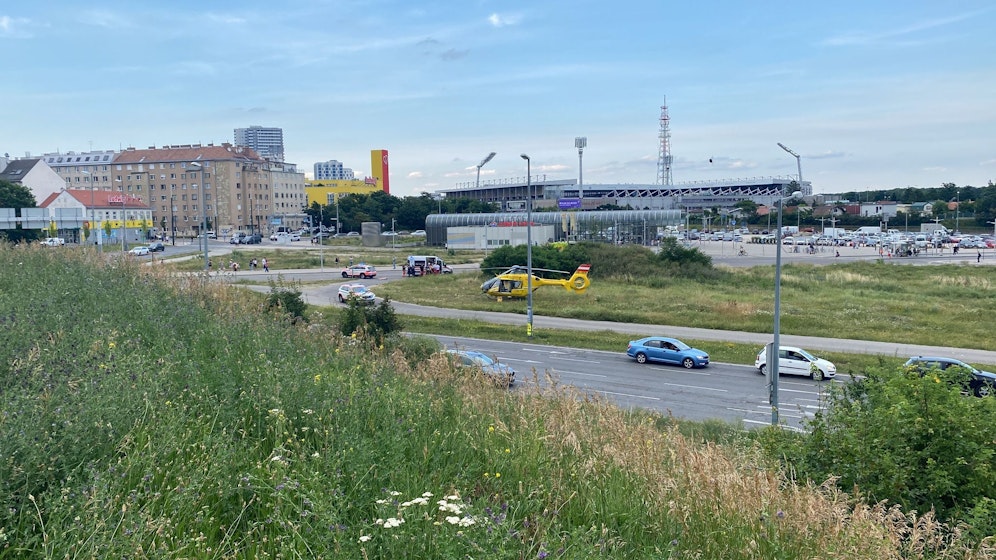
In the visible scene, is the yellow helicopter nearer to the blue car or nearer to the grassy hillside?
the blue car

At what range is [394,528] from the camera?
12.1 ft

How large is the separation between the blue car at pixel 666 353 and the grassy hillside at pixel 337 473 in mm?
17472

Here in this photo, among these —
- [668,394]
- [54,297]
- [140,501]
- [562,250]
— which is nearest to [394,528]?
[140,501]

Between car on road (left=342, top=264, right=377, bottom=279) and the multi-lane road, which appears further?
car on road (left=342, top=264, right=377, bottom=279)

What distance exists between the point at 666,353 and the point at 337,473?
21.2 metres

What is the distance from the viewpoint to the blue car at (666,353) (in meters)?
24.0

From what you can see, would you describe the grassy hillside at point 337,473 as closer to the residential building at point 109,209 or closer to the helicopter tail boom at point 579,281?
the helicopter tail boom at point 579,281

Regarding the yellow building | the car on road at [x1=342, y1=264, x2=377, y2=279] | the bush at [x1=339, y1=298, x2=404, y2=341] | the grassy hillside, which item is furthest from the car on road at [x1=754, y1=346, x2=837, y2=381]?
the yellow building

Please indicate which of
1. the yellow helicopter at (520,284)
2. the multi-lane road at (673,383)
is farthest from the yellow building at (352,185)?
the multi-lane road at (673,383)

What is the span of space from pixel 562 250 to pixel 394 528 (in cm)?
4821

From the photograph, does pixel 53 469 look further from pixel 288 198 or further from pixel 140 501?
pixel 288 198

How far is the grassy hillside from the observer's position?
143 inches

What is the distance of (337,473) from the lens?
4383 mm

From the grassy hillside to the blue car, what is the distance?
17.5 metres
